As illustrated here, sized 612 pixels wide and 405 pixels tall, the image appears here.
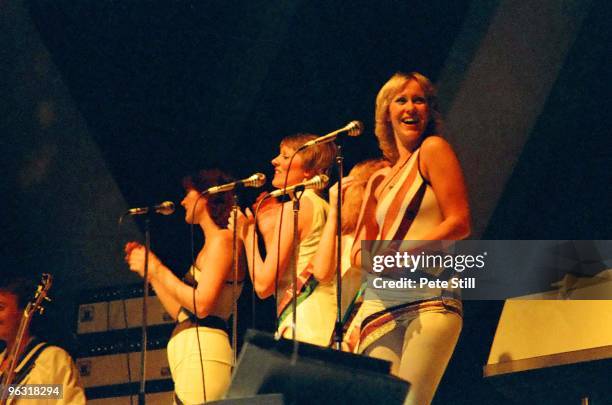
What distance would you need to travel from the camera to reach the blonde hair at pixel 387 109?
3.25m

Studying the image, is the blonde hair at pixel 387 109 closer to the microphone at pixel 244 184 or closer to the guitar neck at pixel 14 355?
the microphone at pixel 244 184

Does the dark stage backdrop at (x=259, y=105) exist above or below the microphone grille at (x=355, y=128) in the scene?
above

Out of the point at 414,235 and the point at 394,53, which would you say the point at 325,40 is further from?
the point at 414,235

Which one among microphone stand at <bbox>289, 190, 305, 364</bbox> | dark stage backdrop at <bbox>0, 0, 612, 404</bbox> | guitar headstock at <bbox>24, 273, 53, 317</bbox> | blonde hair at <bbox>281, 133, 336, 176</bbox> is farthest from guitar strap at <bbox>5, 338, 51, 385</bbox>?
blonde hair at <bbox>281, 133, 336, 176</bbox>

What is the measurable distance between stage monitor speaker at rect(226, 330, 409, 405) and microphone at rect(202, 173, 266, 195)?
6.41 ft

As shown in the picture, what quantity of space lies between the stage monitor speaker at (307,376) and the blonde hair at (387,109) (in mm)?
1571

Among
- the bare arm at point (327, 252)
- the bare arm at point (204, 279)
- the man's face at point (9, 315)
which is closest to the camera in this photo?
the bare arm at point (327, 252)

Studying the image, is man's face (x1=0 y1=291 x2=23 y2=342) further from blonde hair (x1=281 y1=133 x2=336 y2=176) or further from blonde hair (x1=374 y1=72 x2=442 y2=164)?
blonde hair (x1=374 y1=72 x2=442 y2=164)

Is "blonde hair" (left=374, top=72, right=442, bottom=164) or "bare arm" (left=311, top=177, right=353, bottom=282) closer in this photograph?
"blonde hair" (left=374, top=72, right=442, bottom=164)

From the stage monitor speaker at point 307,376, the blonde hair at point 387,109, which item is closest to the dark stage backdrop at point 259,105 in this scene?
the blonde hair at point 387,109

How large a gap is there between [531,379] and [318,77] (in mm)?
2239

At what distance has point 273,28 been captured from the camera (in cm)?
516

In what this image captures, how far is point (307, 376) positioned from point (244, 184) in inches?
81.5

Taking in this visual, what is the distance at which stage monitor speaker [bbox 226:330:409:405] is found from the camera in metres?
1.72
